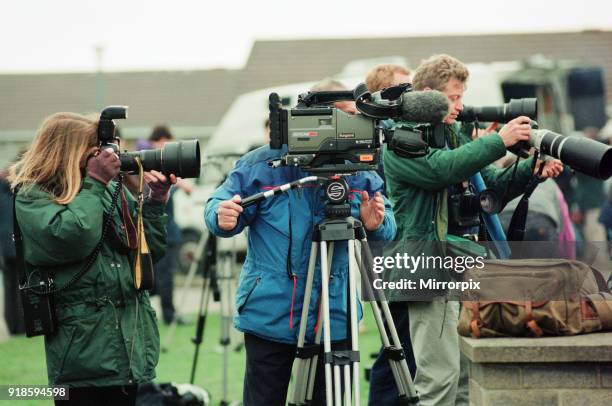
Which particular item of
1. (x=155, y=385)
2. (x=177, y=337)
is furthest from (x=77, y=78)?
(x=155, y=385)

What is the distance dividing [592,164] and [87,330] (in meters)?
2.18

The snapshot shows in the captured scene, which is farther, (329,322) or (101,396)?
(101,396)

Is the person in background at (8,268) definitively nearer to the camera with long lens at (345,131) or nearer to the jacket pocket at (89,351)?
the jacket pocket at (89,351)

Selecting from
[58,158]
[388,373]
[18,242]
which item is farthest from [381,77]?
[18,242]

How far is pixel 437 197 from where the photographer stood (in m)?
4.71

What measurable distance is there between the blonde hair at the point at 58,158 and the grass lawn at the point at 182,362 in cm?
291

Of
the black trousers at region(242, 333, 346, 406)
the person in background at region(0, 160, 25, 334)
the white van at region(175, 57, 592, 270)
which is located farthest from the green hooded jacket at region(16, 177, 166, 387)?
the white van at region(175, 57, 592, 270)

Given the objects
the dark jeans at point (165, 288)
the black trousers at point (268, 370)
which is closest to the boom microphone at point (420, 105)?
the black trousers at point (268, 370)

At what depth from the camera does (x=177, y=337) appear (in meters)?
10.1

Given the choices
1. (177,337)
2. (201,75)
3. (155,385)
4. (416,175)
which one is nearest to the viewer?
(416,175)

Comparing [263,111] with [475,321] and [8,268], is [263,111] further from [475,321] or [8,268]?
[475,321]

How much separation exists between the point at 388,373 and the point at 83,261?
5.94ft

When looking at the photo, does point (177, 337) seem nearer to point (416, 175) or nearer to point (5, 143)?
point (416, 175)

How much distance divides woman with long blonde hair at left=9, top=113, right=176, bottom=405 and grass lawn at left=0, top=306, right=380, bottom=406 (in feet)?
9.05
